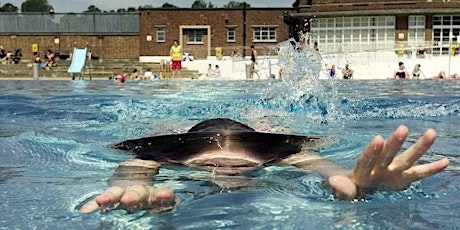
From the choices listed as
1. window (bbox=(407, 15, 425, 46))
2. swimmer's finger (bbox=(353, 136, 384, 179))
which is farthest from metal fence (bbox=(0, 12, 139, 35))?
swimmer's finger (bbox=(353, 136, 384, 179))

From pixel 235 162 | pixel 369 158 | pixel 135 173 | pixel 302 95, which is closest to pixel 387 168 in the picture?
pixel 369 158

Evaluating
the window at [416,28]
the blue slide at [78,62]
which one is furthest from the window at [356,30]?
the blue slide at [78,62]

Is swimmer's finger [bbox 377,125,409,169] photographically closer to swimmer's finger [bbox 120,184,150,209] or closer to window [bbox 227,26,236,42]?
swimmer's finger [bbox 120,184,150,209]

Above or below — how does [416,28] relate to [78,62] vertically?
above

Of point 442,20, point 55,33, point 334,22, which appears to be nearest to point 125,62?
point 55,33

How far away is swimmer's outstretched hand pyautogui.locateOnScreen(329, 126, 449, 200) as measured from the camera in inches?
92.7

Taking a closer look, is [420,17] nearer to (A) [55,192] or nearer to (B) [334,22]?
(B) [334,22]

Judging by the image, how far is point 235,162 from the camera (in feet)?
12.7

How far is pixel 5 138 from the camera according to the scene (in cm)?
579

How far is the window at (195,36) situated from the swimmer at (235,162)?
43.0m

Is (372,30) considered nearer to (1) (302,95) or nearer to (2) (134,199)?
(1) (302,95)

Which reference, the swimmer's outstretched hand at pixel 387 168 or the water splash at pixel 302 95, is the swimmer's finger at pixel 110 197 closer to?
the swimmer's outstretched hand at pixel 387 168

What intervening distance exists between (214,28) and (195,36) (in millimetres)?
1641

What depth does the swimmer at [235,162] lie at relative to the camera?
249 cm
